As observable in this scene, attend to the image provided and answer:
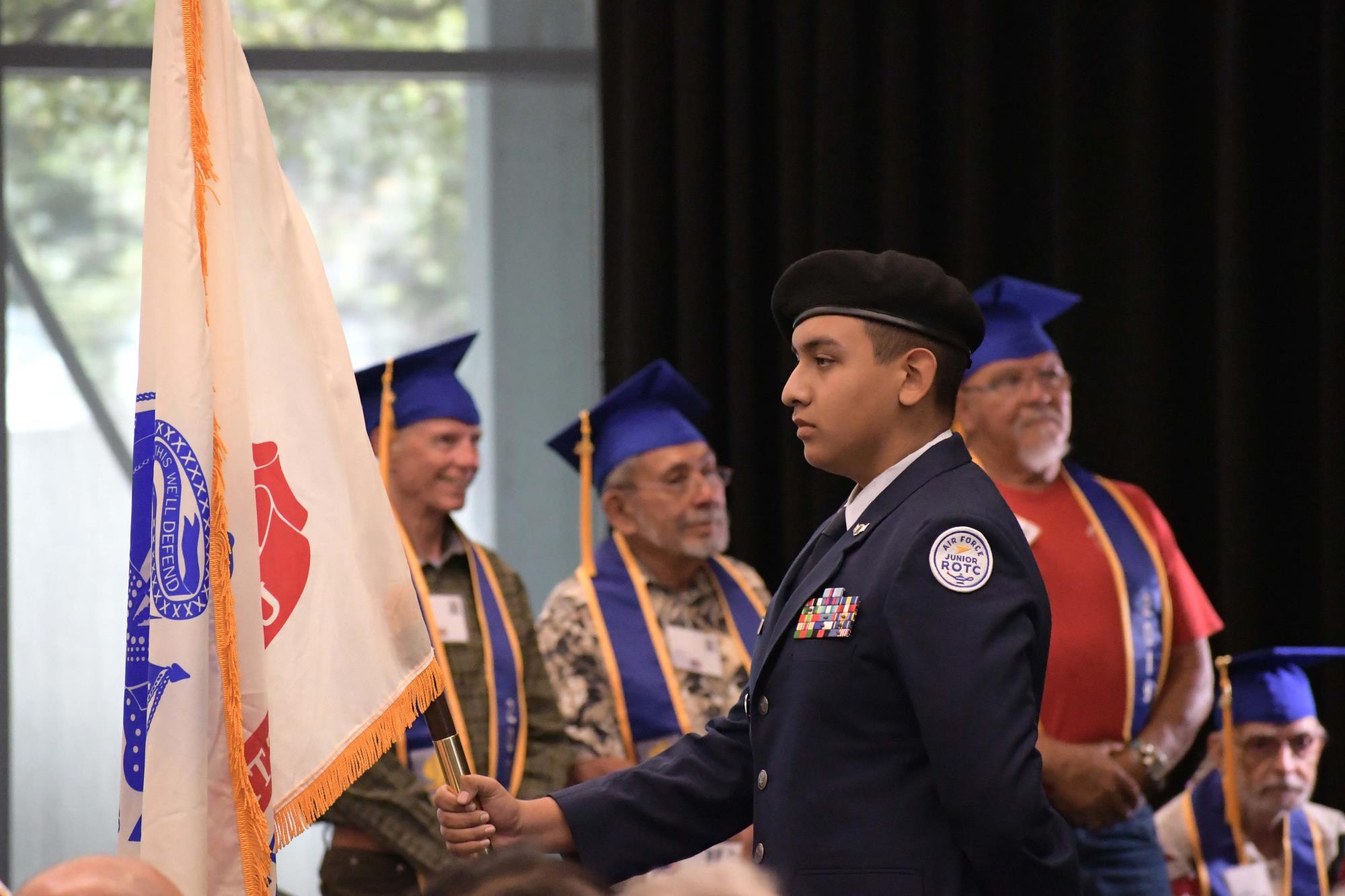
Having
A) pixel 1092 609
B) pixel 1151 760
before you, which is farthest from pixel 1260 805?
pixel 1092 609

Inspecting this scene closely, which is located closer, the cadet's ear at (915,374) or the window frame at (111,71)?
the cadet's ear at (915,374)

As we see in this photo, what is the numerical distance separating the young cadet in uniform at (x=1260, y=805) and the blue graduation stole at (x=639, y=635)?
1105mm

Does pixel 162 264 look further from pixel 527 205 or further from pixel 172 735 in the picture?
pixel 527 205

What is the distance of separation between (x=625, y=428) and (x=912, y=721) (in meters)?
2.03

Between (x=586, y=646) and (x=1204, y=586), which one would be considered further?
(x=1204, y=586)

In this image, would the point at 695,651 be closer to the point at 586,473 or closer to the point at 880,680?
the point at 586,473

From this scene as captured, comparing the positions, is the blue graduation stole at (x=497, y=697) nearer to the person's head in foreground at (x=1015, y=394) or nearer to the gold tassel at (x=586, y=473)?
the gold tassel at (x=586, y=473)

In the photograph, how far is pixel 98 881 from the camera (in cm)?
134

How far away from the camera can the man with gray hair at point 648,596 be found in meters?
3.50

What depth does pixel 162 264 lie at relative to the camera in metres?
2.22

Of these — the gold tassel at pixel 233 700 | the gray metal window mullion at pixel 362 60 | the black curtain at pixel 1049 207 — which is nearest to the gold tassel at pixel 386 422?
the black curtain at pixel 1049 207

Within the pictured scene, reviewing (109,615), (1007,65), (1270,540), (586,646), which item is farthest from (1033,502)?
(109,615)

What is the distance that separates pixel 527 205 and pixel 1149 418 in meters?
1.94

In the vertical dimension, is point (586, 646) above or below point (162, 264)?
below
